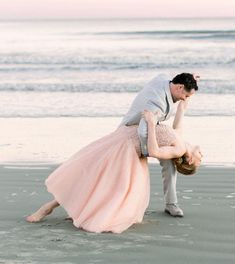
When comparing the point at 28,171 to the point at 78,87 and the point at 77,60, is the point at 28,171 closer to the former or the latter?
the point at 78,87

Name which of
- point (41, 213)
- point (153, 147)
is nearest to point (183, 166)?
point (153, 147)

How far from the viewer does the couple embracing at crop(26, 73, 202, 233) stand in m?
5.96

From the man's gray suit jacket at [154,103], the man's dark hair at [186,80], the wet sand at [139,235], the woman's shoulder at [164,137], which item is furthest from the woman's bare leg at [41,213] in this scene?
the man's dark hair at [186,80]

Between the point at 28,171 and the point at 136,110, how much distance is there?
2.80 m

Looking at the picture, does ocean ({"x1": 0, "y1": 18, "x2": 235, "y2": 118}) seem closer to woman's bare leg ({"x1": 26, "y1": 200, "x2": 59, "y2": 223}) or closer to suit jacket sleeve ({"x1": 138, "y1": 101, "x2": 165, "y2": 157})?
woman's bare leg ({"x1": 26, "y1": 200, "x2": 59, "y2": 223})

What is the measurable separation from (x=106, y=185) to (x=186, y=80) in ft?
3.31

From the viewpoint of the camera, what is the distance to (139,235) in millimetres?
5867

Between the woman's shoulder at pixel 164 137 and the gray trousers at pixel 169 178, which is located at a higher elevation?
the woman's shoulder at pixel 164 137

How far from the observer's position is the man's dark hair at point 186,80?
19.8 feet

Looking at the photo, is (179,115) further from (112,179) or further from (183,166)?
(112,179)

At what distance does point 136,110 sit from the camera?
6.10 m

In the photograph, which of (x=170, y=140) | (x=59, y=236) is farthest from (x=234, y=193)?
(x=59, y=236)

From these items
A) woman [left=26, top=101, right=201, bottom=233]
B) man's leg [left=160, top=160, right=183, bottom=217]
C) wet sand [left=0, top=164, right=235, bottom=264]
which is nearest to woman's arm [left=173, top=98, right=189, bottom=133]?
woman [left=26, top=101, right=201, bottom=233]

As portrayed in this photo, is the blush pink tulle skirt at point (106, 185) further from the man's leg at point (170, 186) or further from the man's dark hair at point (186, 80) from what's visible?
the man's dark hair at point (186, 80)
